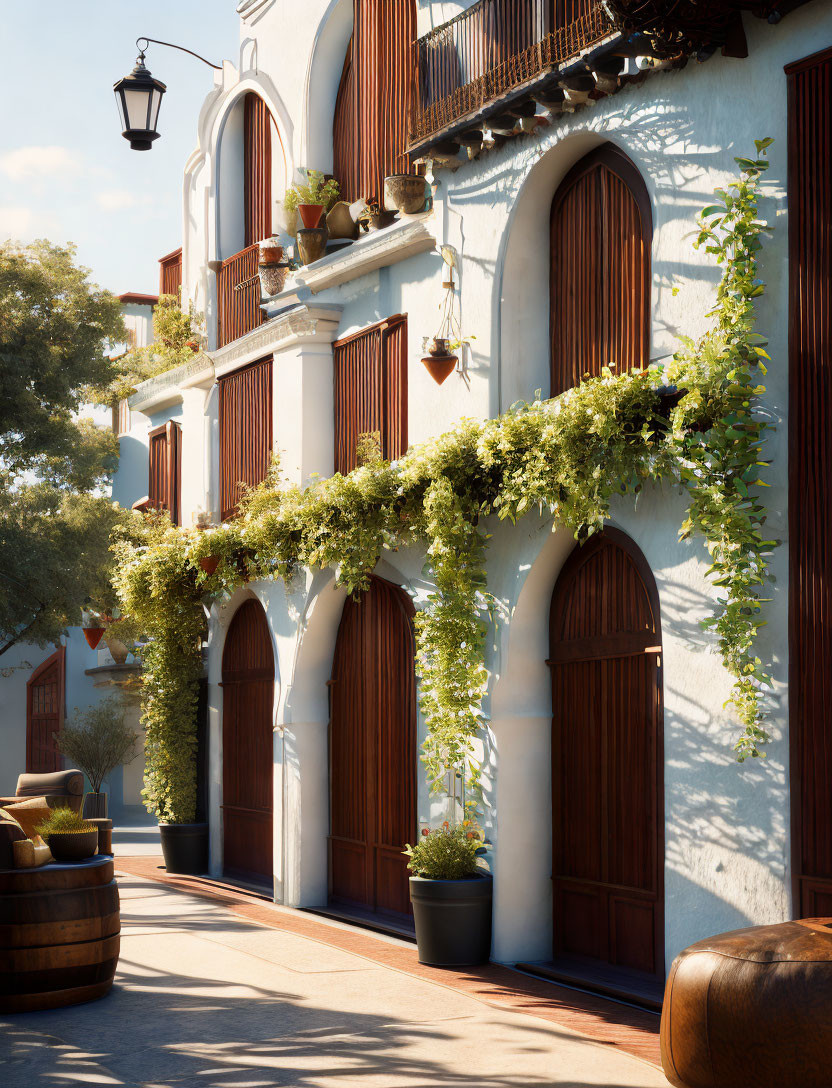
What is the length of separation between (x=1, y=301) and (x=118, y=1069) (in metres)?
14.8

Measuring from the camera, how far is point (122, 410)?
2573 centimetres

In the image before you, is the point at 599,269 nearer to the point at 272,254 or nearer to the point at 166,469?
the point at 272,254

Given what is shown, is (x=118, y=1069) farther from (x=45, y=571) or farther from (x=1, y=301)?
(x=1, y=301)

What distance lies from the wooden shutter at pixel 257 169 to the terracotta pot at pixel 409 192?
Answer: 440 centimetres

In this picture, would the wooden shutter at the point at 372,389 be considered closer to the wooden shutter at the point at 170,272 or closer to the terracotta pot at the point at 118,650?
the wooden shutter at the point at 170,272

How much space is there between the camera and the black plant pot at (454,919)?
10344mm

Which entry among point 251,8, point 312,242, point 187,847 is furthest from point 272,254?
point 187,847

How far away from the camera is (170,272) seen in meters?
21.8

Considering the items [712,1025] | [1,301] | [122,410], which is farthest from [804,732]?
[122,410]

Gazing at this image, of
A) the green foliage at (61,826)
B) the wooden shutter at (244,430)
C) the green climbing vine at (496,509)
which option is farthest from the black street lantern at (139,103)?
the green foliage at (61,826)

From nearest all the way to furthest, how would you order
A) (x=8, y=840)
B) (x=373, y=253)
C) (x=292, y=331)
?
1. (x=8, y=840)
2. (x=373, y=253)
3. (x=292, y=331)

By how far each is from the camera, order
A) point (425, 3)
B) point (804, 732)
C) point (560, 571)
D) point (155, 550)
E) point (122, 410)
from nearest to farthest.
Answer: point (804, 732), point (560, 571), point (425, 3), point (155, 550), point (122, 410)

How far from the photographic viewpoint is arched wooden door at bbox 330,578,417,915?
12.8 metres

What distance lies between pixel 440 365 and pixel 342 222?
3.98m
